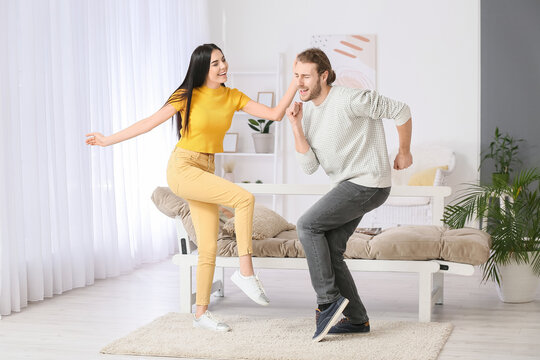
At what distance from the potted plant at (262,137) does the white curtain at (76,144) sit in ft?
3.33

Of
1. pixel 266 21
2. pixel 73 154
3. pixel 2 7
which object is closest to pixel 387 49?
pixel 266 21

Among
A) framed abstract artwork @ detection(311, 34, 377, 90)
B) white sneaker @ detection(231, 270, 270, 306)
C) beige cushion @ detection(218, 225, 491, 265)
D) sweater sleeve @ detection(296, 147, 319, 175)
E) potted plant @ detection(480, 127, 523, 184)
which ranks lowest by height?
white sneaker @ detection(231, 270, 270, 306)

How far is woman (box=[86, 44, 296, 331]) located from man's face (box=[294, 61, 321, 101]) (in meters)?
0.13

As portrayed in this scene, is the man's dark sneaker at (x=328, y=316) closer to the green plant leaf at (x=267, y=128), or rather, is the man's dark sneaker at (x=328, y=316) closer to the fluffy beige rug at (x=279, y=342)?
the fluffy beige rug at (x=279, y=342)

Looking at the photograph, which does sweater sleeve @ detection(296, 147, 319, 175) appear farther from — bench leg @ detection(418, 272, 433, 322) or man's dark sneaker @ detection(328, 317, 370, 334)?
bench leg @ detection(418, 272, 433, 322)

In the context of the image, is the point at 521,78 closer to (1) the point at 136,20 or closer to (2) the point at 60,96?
(1) the point at 136,20

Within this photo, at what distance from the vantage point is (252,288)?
3.17 meters

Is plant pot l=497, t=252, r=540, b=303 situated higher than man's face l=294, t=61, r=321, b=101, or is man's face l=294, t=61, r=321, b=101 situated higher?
man's face l=294, t=61, r=321, b=101

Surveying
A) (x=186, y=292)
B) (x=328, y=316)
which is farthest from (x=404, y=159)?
(x=186, y=292)

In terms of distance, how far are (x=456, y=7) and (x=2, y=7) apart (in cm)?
407

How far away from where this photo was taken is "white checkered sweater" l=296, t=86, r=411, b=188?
2986 mm

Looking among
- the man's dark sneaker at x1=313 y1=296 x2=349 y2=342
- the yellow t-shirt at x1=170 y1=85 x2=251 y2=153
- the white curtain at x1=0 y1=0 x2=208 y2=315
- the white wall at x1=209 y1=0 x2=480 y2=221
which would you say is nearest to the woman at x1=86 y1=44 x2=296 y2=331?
the yellow t-shirt at x1=170 y1=85 x2=251 y2=153

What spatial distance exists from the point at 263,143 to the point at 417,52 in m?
1.62

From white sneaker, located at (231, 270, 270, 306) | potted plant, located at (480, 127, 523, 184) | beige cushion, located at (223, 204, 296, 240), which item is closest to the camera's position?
white sneaker, located at (231, 270, 270, 306)
